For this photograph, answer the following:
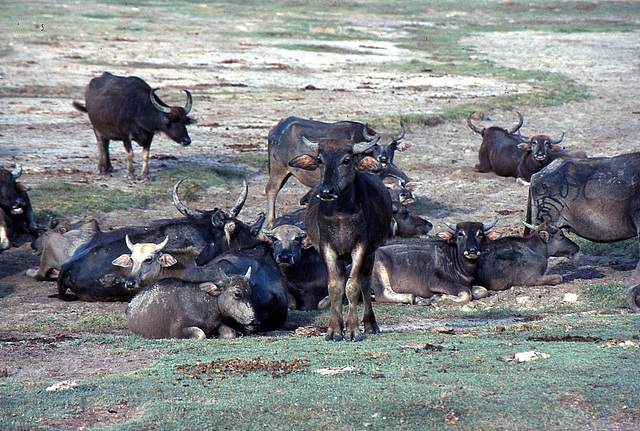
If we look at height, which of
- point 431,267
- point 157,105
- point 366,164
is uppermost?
point 366,164

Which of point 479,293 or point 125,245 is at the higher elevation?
point 125,245

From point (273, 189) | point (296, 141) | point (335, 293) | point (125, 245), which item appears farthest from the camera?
point (273, 189)

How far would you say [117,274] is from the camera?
992 cm

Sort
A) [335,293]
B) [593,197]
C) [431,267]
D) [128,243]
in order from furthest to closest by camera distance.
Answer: [431,267]
[593,197]
[128,243]
[335,293]

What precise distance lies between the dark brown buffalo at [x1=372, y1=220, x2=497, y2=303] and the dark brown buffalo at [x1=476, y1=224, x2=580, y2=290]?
144 millimetres

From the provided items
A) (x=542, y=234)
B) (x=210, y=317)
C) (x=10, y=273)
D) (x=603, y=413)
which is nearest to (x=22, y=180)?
(x=10, y=273)

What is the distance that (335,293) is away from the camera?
24.4 ft

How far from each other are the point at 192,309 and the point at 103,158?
27.9 feet

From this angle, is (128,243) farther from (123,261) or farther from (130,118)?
(130,118)

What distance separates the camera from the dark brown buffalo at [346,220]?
7105 mm

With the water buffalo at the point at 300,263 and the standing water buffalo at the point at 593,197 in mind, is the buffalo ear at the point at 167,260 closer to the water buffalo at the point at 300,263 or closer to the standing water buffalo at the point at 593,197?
the water buffalo at the point at 300,263

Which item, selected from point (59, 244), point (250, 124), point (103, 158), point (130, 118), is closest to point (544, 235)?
point (59, 244)

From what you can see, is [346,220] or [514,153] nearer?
[346,220]

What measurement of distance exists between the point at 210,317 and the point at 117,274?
218 cm
